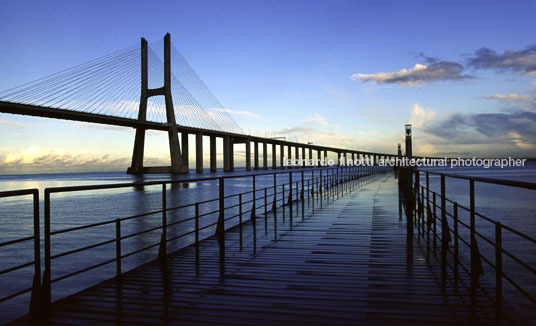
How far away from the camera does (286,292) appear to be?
3322 millimetres

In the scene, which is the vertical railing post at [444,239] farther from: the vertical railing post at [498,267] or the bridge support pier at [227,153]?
the bridge support pier at [227,153]

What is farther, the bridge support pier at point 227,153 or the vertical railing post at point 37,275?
the bridge support pier at point 227,153

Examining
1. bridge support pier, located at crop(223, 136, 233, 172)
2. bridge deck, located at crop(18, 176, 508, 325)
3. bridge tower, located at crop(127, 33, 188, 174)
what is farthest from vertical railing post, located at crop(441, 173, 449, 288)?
bridge support pier, located at crop(223, 136, 233, 172)

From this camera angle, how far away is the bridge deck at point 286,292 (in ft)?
9.10

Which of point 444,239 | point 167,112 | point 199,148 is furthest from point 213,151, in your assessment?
point 444,239

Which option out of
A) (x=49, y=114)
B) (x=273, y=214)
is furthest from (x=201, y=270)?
(x=49, y=114)

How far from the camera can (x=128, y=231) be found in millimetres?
13977

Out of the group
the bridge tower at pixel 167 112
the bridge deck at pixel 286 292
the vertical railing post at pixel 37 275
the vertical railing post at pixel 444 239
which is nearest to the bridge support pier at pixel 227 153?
the bridge tower at pixel 167 112

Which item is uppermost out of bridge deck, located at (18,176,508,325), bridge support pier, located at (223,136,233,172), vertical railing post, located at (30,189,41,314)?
bridge support pier, located at (223,136,233,172)

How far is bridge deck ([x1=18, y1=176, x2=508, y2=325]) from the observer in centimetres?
277

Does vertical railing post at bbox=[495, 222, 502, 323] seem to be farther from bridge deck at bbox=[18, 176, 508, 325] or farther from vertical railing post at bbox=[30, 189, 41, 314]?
vertical railing post at bbox=[30, 189, 41, 314]

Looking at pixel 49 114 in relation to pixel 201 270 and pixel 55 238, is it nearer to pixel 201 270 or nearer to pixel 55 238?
pixel 55 238

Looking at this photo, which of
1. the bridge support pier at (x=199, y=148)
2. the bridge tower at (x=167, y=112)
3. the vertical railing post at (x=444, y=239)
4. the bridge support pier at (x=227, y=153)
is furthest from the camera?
the bridge support pier at (x=227, y=153)

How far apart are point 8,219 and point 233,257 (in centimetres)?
1685
